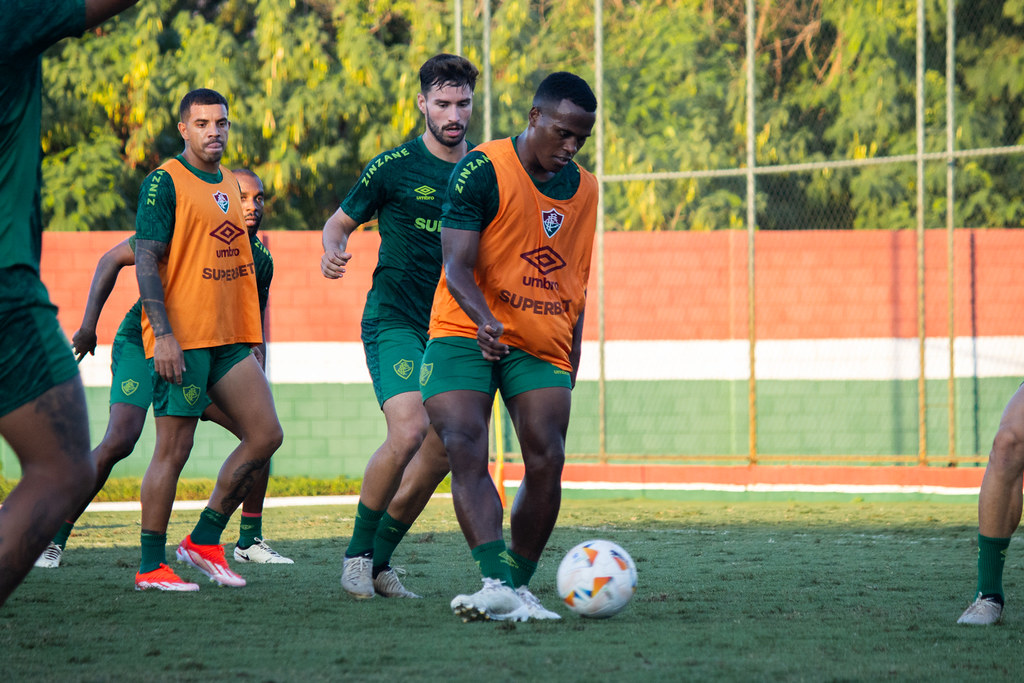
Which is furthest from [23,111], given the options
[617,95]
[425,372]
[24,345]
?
[617,95]

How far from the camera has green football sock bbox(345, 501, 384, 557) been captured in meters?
5.45

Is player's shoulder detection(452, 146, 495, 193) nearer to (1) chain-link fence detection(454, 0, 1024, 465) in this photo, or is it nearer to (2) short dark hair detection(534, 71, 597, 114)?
(2) short dark hair detection(534, 71, 597, 114)

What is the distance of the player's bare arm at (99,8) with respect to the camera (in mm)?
3221

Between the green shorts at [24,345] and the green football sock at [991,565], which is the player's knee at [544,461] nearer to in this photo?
the green football sock at [991,565]

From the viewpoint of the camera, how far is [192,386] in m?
5.81

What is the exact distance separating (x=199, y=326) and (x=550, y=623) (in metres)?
2.28

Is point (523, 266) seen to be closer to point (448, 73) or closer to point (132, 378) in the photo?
point (448, 73)

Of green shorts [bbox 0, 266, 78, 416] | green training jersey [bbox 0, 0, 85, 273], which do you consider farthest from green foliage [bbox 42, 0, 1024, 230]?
green shorts [bbox 0, 266, 78, 416]

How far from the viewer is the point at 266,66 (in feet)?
54.0

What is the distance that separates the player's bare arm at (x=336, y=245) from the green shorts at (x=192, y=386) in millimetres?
802

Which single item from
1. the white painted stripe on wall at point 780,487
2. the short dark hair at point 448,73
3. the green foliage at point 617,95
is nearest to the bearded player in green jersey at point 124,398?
the short dark hair at point 448,73

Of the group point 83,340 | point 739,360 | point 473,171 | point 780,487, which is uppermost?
point 473,171

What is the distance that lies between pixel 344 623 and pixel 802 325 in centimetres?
873

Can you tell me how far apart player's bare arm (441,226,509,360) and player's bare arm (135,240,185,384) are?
1.53 m
